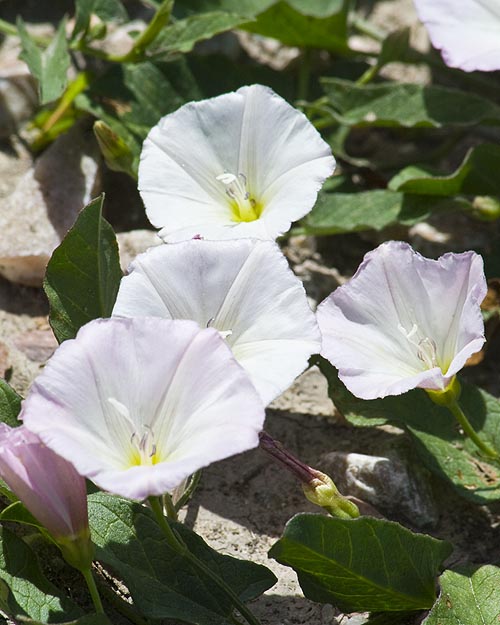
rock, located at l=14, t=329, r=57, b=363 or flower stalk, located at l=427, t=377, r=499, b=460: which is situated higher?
flower stalk, located at l=427, t=377, r=499, b=460

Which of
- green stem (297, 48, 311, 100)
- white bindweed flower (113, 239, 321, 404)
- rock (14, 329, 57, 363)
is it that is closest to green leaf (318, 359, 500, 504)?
white bindweed flower (113, 239, 321, 404)

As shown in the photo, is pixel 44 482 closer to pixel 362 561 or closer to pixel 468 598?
pixel 362 561

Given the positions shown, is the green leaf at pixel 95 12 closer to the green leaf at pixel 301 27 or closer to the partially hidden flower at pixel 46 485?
the green leaf at pixel 301 27

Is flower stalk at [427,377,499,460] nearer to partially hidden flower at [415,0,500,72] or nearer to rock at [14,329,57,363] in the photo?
partially hidden flower at [415,0,500,72]

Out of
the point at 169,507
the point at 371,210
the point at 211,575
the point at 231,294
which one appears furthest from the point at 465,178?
the point at 211,575

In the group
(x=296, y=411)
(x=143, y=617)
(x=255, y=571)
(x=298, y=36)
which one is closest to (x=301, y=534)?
(x=255, y=571)
